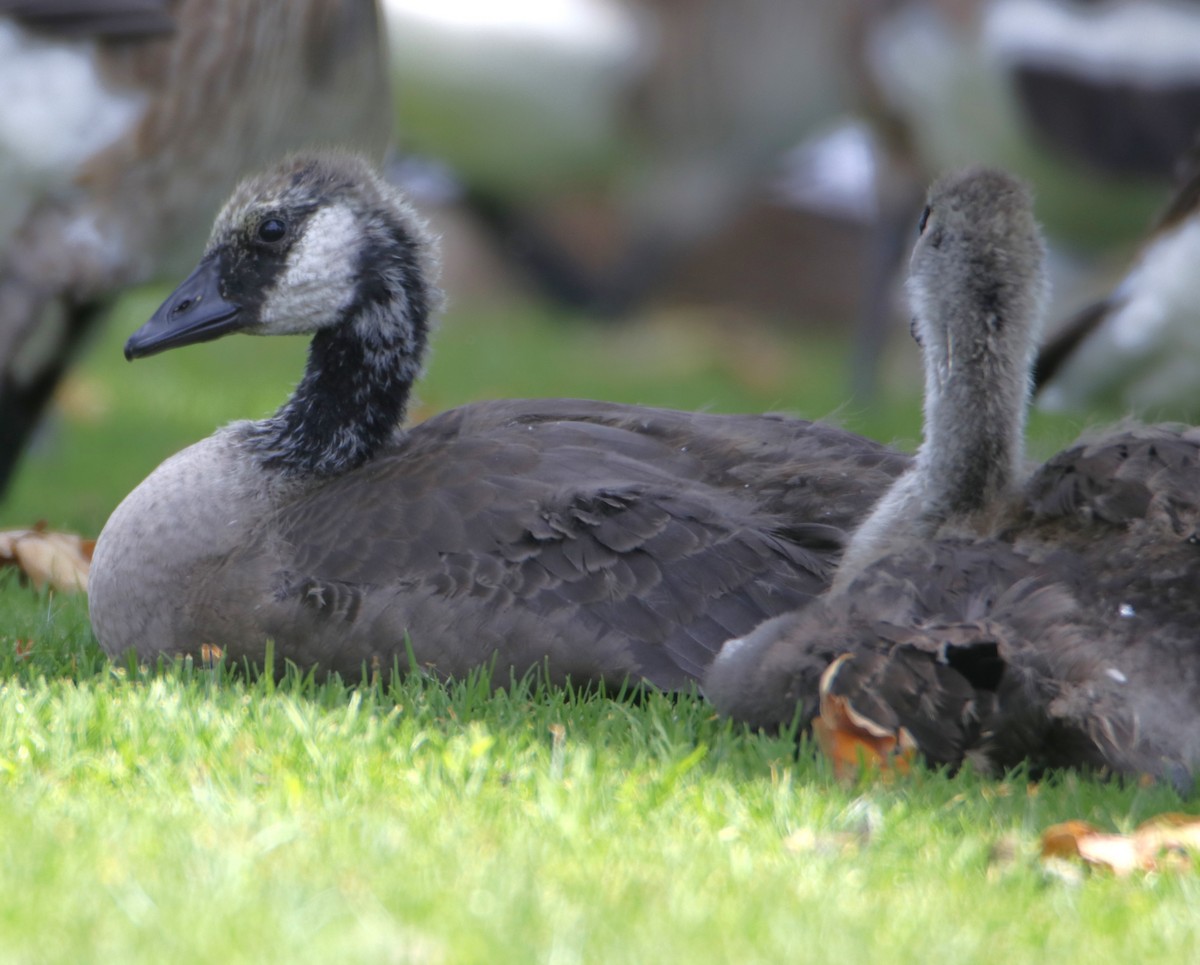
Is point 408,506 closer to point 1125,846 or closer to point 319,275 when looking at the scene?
point 319,275

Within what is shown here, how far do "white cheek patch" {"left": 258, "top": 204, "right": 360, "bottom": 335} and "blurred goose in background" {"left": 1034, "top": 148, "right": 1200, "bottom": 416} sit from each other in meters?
2.77

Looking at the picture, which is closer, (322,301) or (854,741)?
(854,741)

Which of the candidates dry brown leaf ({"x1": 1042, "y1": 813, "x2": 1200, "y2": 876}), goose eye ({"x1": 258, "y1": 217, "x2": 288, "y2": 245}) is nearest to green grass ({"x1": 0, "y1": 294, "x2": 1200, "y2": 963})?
dry brown leaf ({"x1": 1042, "y1": 813, "x2": 1200, "y2": 876})

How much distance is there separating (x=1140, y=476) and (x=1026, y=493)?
0.24 meters

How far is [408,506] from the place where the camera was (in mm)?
4266

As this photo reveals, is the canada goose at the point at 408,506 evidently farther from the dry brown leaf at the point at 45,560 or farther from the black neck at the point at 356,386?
the dry brown leaf at the point at 45,560

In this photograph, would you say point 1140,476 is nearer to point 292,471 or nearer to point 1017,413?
point 1017,413

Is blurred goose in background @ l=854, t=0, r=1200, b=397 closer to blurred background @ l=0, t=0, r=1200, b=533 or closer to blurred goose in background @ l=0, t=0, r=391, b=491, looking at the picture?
blurred background @ l=0, t=0, r=1200, b=533

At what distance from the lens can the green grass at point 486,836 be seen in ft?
8.45

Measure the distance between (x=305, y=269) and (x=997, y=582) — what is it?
→ 1976 mm

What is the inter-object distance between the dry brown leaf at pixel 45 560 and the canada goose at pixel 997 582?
231cm

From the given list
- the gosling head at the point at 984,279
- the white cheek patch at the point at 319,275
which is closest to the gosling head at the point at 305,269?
the white cheek patch at the point at 319,275

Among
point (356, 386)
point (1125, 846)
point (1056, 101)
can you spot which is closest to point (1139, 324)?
point (1056, 101)

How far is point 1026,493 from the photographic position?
12.3 feet
